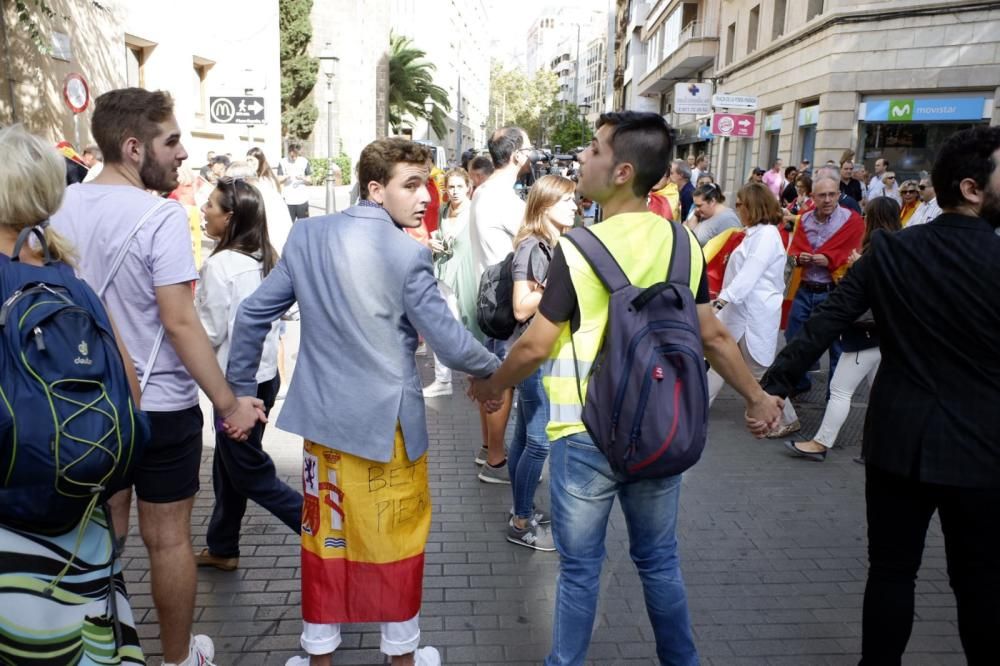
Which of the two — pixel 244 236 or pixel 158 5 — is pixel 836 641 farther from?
pixel 158 5

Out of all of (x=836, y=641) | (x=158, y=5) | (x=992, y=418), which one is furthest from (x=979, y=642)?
Result: (x=158, y=5)

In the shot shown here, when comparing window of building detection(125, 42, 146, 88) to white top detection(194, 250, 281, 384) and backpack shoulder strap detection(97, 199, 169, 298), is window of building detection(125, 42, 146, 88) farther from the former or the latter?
backpack shoulder strap detection(97, 199, 169, 298)

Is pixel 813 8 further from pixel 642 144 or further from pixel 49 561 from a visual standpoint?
pixel 49 561

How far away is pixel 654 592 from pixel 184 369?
1.80 m

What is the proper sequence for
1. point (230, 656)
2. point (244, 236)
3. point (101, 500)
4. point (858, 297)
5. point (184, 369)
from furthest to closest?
point (244, 236)
point (230, 656)
point (184, 369)
point (858, 297)
point (101, 500)

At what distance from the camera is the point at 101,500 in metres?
2.01

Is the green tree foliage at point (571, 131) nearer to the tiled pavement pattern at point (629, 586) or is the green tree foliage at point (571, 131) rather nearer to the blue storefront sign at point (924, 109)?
the blue storefront sign at point (924, 109)

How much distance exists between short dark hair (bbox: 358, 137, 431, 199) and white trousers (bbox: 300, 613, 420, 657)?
160 cm

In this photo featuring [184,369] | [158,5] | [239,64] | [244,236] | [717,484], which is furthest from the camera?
[239,64]

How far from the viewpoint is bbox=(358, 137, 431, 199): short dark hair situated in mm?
2807

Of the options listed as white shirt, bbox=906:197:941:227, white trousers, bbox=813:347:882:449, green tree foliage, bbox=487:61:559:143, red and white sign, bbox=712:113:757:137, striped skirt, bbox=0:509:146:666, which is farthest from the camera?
green tree foliage, bbox=487:61:559:143

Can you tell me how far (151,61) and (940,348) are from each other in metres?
18.1

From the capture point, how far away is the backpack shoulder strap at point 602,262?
2.39 meters

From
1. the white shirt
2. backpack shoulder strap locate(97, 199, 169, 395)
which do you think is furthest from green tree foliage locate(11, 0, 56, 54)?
the white shirt
